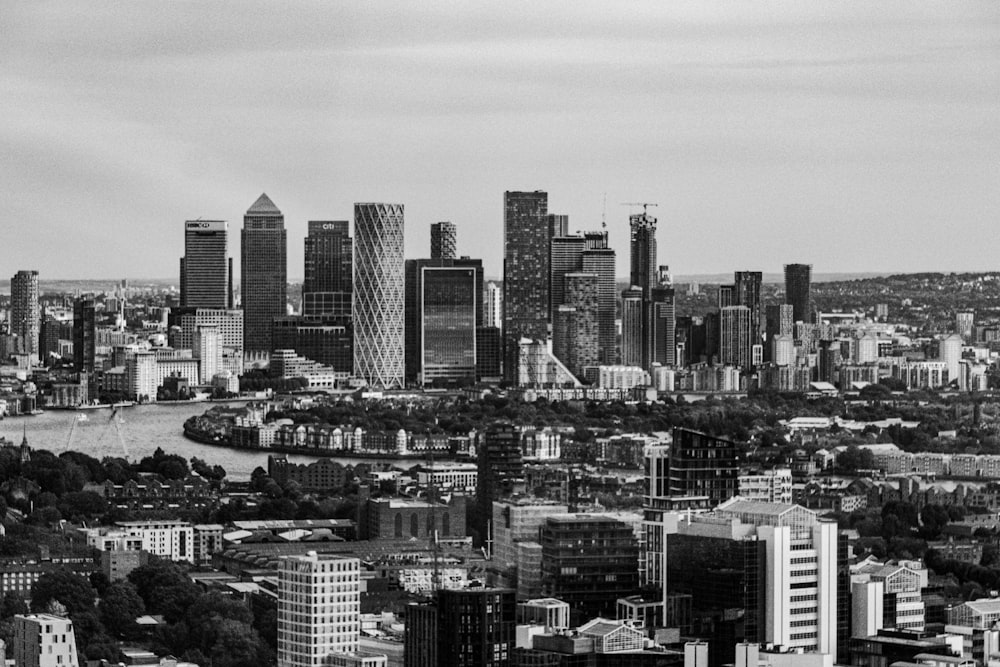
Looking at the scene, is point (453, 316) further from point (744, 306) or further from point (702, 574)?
point (702, 574)

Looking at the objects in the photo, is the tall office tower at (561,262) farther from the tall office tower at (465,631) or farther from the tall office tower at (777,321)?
the tall office tower at (465,631)

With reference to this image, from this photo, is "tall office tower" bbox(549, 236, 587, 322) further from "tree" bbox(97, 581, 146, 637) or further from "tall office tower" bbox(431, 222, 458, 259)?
"tree" bbox(97, 581, 146, 637)

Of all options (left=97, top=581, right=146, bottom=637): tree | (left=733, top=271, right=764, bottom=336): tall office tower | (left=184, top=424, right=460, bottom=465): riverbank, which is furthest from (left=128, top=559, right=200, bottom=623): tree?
(left=733, top=271, right=764, bottom=336): tall office tower

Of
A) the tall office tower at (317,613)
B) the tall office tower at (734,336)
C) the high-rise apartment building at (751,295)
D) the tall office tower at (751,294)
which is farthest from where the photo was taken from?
the tall office tower at (734,336)

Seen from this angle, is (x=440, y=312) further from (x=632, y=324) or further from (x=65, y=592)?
(x=65, y=592)

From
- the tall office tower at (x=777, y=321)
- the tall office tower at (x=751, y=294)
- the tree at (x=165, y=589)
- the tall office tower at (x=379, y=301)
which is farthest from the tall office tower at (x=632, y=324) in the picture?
the tree at (x=165, y=589)
